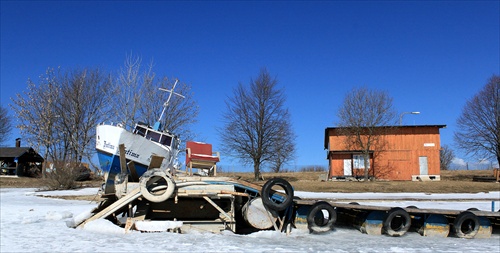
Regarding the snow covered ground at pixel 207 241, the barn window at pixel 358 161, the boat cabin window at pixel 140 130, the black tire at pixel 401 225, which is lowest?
the snow covered ground at pixel 207 241

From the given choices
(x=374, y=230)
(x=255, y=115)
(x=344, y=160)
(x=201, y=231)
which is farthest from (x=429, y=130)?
(x=201, y=231)

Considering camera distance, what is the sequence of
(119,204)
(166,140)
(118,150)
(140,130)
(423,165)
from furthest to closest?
(423,165)
(166,140)
(140,130)
(118,150)
(119,204)

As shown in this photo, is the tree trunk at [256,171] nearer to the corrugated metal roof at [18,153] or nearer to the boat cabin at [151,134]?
the boat cabin at [151,134]

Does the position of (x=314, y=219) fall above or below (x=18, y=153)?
below

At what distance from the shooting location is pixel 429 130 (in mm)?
42375

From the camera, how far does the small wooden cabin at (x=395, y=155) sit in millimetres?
42062

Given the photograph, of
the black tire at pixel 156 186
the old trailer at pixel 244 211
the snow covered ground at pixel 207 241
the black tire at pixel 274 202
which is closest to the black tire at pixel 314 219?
the old trailer at pixel 244 211

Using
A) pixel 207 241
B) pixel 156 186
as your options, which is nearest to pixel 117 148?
pixel 156 186

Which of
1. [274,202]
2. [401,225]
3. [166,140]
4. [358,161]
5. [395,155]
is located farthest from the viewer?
[358,161]

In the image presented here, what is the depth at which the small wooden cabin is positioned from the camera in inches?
1656

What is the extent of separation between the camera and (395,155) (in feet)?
140

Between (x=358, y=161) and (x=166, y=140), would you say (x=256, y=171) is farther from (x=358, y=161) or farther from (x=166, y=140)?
(x=166, y=140)

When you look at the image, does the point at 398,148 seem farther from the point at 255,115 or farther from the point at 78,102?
the point at 78,102

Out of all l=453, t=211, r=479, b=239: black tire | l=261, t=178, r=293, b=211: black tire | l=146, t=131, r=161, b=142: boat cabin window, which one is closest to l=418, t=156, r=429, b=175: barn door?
l=146, t=131, r=161, b=142: boat cabin window
